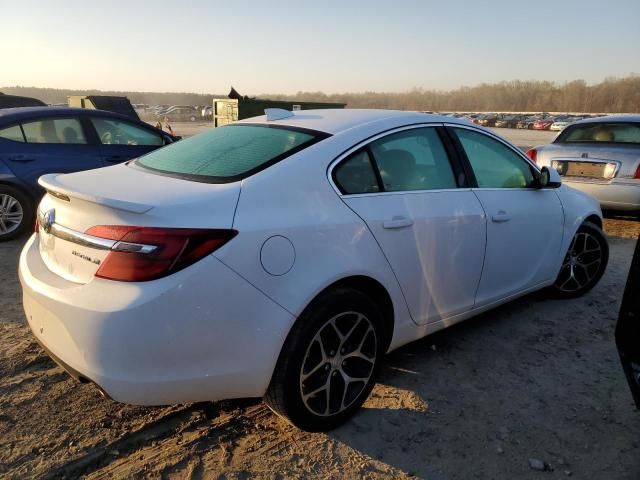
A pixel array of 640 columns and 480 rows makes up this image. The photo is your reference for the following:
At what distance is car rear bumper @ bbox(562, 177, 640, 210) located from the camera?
6426 millimetres

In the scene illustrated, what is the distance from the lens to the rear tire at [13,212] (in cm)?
591

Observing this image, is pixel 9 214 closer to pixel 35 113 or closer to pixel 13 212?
pixel 13 212

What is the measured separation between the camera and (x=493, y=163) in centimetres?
358

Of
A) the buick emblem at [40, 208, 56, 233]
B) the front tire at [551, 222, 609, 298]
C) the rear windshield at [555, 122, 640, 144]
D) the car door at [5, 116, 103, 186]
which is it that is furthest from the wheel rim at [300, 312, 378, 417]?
the rear windshield at [555, 122, 640, 144]

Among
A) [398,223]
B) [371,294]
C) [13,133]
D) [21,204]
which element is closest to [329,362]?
[371,294]

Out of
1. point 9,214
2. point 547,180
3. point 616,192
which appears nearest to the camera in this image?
point 547,180

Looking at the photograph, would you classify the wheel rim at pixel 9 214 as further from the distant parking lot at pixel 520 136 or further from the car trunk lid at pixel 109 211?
the distant parking lot at pixel 520 136

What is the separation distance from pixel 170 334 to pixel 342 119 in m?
1.65

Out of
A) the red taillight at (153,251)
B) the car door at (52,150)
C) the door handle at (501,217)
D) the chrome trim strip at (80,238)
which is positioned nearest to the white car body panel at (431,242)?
the door handle at (501,217)

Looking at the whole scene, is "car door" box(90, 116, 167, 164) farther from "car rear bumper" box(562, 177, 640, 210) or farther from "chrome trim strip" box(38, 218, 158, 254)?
"car rear bumper" box(562, 177, 640, 210)

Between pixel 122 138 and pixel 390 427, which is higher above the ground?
pixel 122 138

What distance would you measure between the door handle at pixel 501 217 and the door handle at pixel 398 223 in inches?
32.7

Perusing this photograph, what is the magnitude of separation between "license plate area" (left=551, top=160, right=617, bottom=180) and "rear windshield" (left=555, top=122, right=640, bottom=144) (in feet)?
2.13

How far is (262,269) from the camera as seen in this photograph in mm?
2127
